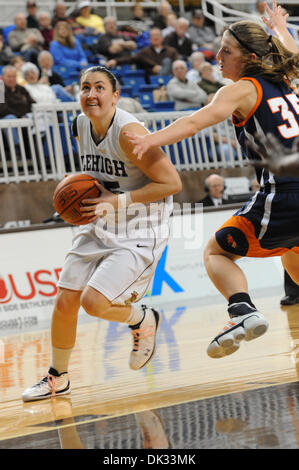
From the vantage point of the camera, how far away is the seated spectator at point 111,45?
46.0 feet

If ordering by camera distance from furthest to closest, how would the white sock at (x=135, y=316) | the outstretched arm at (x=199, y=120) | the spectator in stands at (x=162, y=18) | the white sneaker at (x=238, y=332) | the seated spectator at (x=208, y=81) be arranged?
1. the spectator in stands at (x=162, y=18)
2. the seated spectator at (x=208, y=81)
3. the white sock at (x=135, y=316)
4. the white sneaker at (x=238, y=332)
5. the outstretched arm at (x=199, y=120)

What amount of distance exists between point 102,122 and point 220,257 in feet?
3.38

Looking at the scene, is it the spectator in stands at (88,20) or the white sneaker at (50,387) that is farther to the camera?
the spectator in stands at (88,20)

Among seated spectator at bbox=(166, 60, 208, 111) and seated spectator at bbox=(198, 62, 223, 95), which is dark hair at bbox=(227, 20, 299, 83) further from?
seated spectator at bbox=(198, 62, 223, 95)

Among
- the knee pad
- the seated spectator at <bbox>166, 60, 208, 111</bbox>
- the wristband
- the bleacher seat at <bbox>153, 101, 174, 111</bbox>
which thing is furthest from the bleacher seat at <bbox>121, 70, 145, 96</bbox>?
the knee pad

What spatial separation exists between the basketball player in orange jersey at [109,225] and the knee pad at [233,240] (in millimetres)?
378

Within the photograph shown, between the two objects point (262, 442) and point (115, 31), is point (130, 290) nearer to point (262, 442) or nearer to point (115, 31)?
point (262, 442)

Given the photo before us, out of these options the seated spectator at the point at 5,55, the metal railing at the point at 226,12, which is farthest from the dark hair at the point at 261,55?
the metal railing at the point at 226,12

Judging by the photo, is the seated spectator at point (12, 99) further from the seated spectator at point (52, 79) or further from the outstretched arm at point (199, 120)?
the outstretched arm at point (199, 120)

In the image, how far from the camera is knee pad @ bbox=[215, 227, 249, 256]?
388 cm

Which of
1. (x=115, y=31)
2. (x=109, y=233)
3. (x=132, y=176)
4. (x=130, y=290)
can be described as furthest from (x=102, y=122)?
(x=115, y=31)

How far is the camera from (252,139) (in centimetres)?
380

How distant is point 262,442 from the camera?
8.56 ft

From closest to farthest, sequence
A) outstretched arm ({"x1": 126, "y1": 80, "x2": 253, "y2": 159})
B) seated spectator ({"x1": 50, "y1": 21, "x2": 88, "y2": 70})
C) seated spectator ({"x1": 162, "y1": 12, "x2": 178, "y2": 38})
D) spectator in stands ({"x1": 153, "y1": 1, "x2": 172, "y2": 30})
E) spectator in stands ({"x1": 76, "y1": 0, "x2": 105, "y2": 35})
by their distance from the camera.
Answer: outstretched arm ({"x1": 126, "y1": 80, "x2": 253, "y2": 159}) → seated spectator ({"x1": 50, "y1": 21, "x2": 88, "y2": 70}) → spectator in stands ({"x1": 76, "y1": 0, "x2": 105, "y2": 35}) → seated spectator ({"x1": 162, "y1": 12, "x2": 178, "y2": 38}) → spectator in stands ({"x1": 153, "y1": 1, "x2": 172, "y2": 30})
